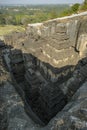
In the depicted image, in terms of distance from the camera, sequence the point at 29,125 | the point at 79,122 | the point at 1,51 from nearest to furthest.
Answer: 1. the point at 79,122
2. the point at 29,125
3. the point at 1,51

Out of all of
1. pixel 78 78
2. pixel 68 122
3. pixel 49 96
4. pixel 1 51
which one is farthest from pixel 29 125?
pixel 1 51

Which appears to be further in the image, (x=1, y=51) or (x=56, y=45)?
(x=1, y=51)

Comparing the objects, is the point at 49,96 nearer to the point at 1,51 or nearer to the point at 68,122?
the point at 68,122

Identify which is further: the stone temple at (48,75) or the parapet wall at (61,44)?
the parapet wall at (61,44)

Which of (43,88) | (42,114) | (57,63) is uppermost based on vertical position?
(57,63)

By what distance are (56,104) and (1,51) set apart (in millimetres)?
11510

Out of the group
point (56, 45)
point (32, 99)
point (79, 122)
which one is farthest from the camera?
point (32, 99)

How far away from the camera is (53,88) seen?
11.4 metres

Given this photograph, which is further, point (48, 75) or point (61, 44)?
point (48, 75)

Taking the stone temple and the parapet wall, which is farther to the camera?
the parapet wall

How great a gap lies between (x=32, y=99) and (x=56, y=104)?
2.65 metres

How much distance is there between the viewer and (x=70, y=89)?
12.2 metres

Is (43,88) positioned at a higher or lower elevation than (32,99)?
higher

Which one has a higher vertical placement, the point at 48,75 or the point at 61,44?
the point at 61,44
